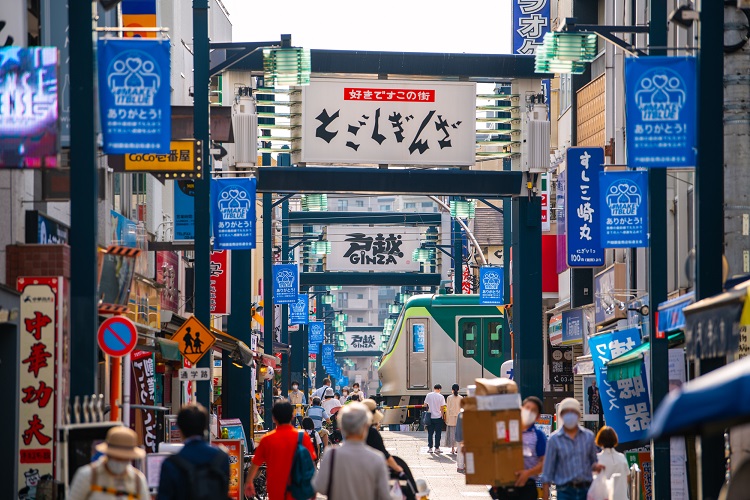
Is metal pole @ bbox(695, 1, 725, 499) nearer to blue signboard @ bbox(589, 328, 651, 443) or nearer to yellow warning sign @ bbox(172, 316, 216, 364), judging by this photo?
blue signboard @ bbox(589, 328, 651, 443)

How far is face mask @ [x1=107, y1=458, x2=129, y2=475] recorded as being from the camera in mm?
9703

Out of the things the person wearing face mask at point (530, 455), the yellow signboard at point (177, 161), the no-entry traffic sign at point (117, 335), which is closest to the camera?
the person wearing face mask at point (530, 455)

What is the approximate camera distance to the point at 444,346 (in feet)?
169

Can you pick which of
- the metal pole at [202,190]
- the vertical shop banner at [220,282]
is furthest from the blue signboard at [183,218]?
the metal pole at [202,190]

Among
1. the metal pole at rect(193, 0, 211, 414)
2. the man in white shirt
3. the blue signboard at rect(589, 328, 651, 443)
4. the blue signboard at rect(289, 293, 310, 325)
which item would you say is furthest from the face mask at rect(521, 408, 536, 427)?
the blue signboard at rect(289, 293, 310, 325)

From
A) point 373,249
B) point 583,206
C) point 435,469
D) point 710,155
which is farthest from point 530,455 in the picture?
point 373,249

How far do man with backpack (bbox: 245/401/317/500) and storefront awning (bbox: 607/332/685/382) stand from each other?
27.5 feet

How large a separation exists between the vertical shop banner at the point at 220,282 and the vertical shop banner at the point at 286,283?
14.4 m

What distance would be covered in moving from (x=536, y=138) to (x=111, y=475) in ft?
67.5

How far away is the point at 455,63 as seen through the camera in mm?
29016

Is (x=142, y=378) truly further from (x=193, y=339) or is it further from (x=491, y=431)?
(x=491, y=431)

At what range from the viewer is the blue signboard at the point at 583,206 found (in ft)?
94.3

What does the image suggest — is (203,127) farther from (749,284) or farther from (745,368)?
(745,368)

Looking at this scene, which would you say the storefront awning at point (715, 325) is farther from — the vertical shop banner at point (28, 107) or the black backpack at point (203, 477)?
the vertical shop banner at point (28, 107)
